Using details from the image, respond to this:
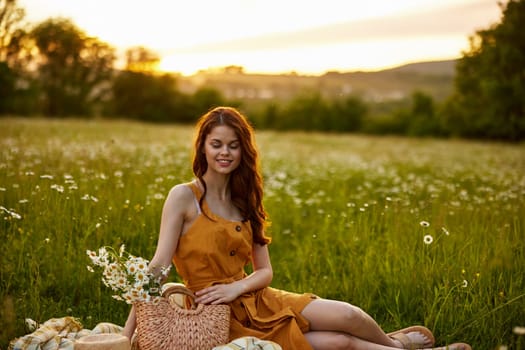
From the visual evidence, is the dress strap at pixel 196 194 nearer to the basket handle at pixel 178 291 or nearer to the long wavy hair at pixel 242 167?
the long wavy hair at pixel 242 167

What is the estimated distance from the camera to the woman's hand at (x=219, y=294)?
395cm

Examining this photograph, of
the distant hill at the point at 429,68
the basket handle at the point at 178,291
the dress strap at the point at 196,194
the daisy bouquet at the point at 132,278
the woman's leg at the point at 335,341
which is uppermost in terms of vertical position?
the distant hill at the point at 429,68

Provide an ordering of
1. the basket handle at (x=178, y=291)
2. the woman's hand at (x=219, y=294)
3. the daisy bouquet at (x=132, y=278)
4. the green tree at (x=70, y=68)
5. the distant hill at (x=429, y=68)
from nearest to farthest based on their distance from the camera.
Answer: the daisy bouquet at (x=132, y=278)
the basket handle at (x=178, y=291)
the woman's hand at (x=219, y=294)
the green tree at (x=70, y=68)
the distant hill at (x=429, y=68)

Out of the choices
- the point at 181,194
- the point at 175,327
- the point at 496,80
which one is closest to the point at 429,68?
the point at 496,80

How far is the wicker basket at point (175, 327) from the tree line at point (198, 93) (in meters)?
25.9

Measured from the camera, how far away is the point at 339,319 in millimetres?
4113

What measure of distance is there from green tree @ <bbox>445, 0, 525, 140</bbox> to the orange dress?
3243 centimetres

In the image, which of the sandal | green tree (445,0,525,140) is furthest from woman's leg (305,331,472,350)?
green tree (445,0,525,140)

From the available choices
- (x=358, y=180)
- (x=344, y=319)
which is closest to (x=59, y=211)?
(x=344, y=319)

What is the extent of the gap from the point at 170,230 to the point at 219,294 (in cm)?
53

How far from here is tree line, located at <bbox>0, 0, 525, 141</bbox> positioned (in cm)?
3581

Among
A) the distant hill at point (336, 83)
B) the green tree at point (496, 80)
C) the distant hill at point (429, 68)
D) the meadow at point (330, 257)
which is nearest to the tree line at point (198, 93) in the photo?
the green tree at point (496, 80)

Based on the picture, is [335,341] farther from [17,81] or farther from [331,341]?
[17,81]

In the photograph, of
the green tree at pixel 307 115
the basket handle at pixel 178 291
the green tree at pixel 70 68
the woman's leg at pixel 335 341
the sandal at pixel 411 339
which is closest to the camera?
the basket handle at pixel 178 291
